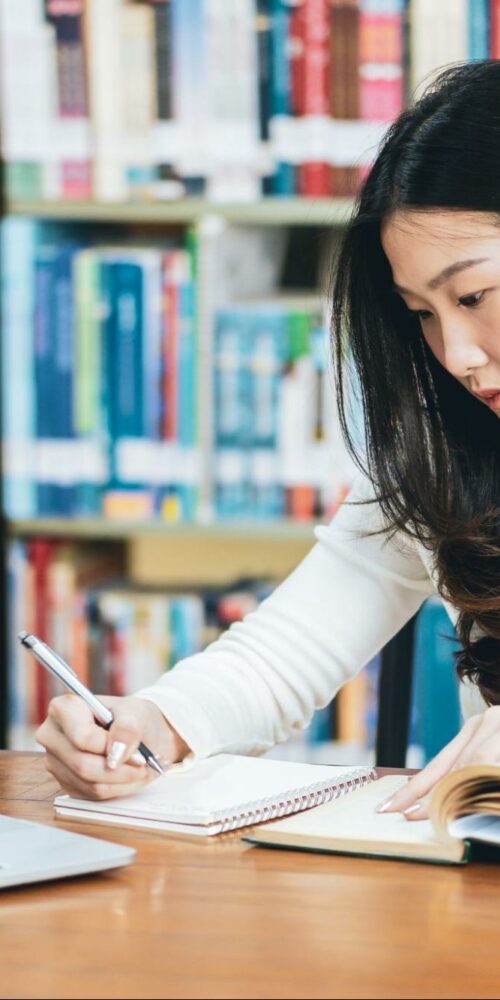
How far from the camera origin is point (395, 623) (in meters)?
1.41

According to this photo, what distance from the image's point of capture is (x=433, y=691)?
213 cm

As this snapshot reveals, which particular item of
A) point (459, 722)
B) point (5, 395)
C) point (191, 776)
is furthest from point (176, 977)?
point (5, 395)

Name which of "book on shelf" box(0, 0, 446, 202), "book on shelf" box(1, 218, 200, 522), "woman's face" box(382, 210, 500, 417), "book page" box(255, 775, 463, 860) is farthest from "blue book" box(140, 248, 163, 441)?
"book page" box(255, 775, 463, 860)

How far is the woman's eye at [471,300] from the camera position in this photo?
1155 millimetres

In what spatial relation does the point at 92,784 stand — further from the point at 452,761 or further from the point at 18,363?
the point at 18,363

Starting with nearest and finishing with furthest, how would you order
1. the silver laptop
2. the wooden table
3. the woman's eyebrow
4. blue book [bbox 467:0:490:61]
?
the wooden table < the silver laptop < the woman's eyebrow < blue book [bbox 467:0:490:61]

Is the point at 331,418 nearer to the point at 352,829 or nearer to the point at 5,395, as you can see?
the point at 5,395

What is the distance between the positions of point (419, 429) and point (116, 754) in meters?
0.52

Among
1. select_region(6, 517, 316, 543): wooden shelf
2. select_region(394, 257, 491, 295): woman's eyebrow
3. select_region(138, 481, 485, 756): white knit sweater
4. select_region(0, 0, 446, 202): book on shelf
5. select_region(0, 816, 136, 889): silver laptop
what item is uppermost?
select_region(0, 0, 446, 202): book on shelf

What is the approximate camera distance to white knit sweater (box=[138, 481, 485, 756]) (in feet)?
4.00

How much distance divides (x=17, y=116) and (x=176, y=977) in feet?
5.74

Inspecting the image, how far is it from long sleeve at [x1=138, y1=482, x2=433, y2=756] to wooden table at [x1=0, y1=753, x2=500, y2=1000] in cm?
31

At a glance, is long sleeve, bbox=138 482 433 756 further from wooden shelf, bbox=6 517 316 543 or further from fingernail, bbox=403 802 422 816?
wooden shelf, bbox=6 517 316 543

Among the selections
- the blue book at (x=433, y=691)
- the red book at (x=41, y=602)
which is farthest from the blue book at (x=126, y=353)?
the blue book at (x=433, y=691)
